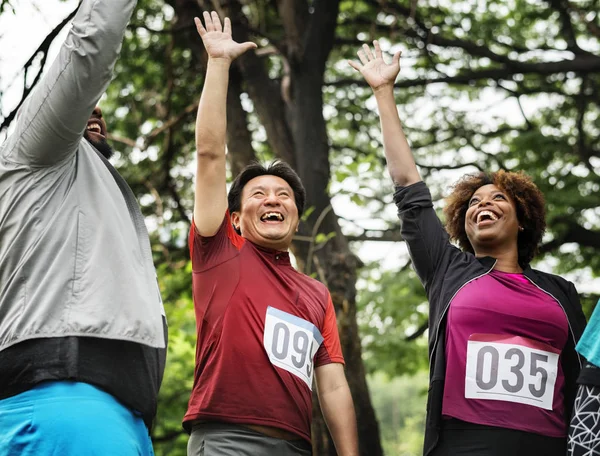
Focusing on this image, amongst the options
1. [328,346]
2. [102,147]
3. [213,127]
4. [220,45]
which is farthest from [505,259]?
[102,147]

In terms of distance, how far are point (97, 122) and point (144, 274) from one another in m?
0.67

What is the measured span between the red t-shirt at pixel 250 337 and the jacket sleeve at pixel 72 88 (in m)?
1.07

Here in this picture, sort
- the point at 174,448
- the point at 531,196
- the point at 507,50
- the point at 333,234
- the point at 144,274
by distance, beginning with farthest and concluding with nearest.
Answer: the point at 174,448, the point at 507,50, the point at 333,234, the point at 531,196, the point at 144,274

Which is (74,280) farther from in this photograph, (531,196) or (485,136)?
(485,136)

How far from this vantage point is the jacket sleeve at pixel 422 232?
3631 mm

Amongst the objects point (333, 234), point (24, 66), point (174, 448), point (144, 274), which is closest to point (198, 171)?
point (144, 274)

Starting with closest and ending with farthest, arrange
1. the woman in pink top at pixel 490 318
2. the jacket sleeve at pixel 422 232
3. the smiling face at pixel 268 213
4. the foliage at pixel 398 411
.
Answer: the woman in pink top at pixel 490 318
the smiling face at pixel 268 213
the jacket sleeve at pixel 422 232
the foliage at pixel 398 411

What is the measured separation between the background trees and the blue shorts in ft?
11.2

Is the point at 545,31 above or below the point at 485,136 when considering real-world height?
above

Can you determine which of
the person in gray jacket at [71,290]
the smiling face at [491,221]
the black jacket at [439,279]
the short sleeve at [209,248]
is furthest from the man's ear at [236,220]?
the person in gray jacket at [71,290]

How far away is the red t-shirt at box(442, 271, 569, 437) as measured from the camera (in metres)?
3.21

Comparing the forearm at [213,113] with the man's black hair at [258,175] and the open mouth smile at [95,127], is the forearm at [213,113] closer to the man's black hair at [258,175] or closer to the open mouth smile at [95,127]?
the open mouth smile at [95,127]

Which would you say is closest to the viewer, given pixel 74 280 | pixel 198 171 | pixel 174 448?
pixel 74 280

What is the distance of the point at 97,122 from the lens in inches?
111
